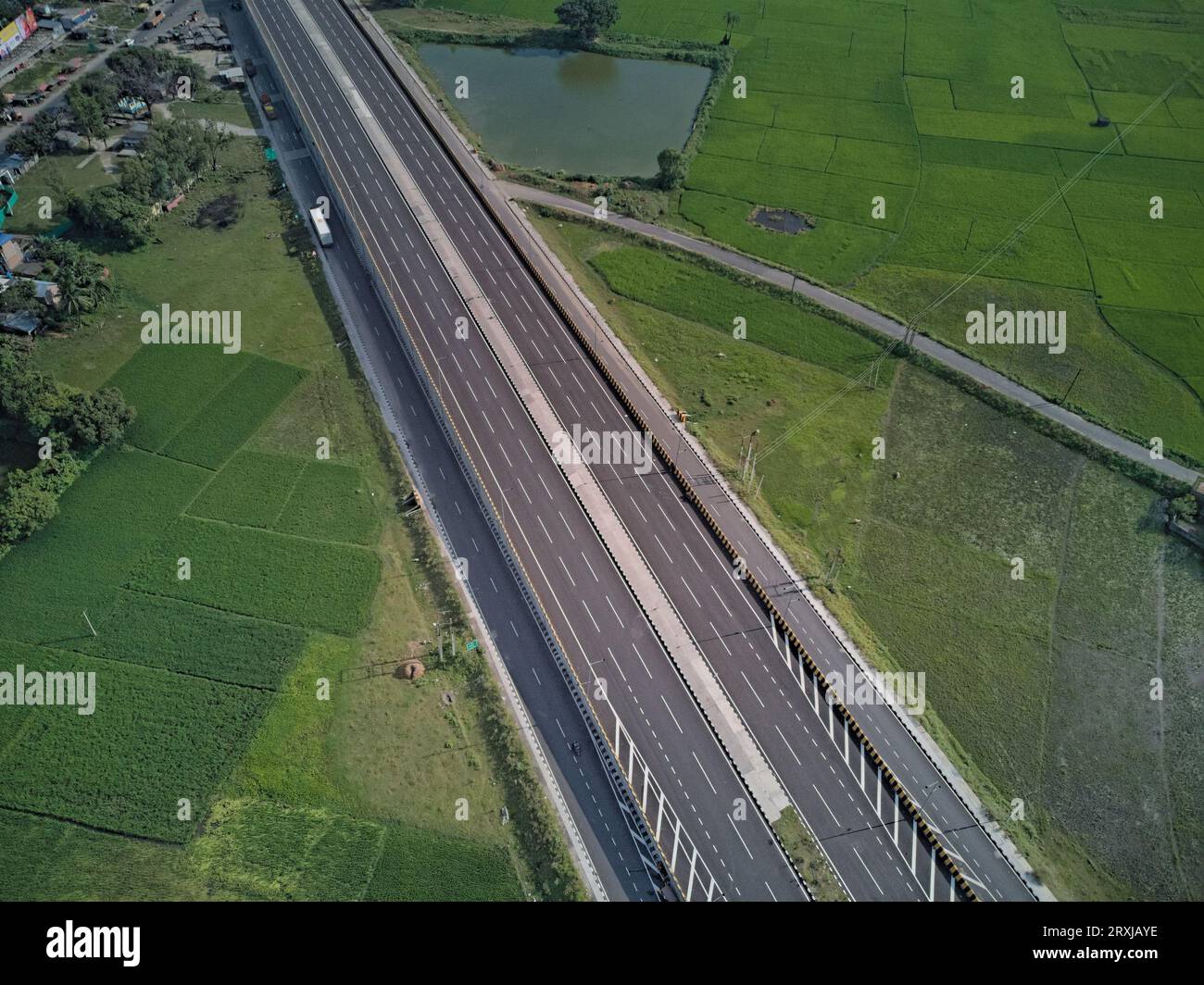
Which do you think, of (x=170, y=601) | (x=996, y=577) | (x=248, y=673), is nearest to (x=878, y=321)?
(x=996, y=577)

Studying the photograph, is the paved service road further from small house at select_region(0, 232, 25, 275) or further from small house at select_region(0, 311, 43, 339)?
small house at select_region(0, 311, 43, 339)

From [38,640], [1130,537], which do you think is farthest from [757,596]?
[38,640]

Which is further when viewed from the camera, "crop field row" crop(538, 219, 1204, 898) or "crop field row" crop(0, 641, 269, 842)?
"crop field row" crop(538, 219, 1204, 898)

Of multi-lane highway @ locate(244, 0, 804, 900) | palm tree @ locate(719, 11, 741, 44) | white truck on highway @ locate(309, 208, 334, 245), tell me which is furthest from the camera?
palm tree @ locate(719, 11, 741, 44)

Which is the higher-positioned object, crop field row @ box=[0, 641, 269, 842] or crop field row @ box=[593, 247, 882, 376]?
crop field row @ box=[593, 247, 882, 376]

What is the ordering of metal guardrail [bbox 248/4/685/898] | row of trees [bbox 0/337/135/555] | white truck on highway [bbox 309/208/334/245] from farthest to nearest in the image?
1. white truck on highway [bbox 309/208/334/245]
2. row of trees [bbox 0/337/135/555]
3. metal guardrail [bbox 248/4/685/898]

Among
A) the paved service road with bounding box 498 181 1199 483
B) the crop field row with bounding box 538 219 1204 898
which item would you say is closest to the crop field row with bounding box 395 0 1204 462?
the paved service road with bounding box 498 181 1199 483
